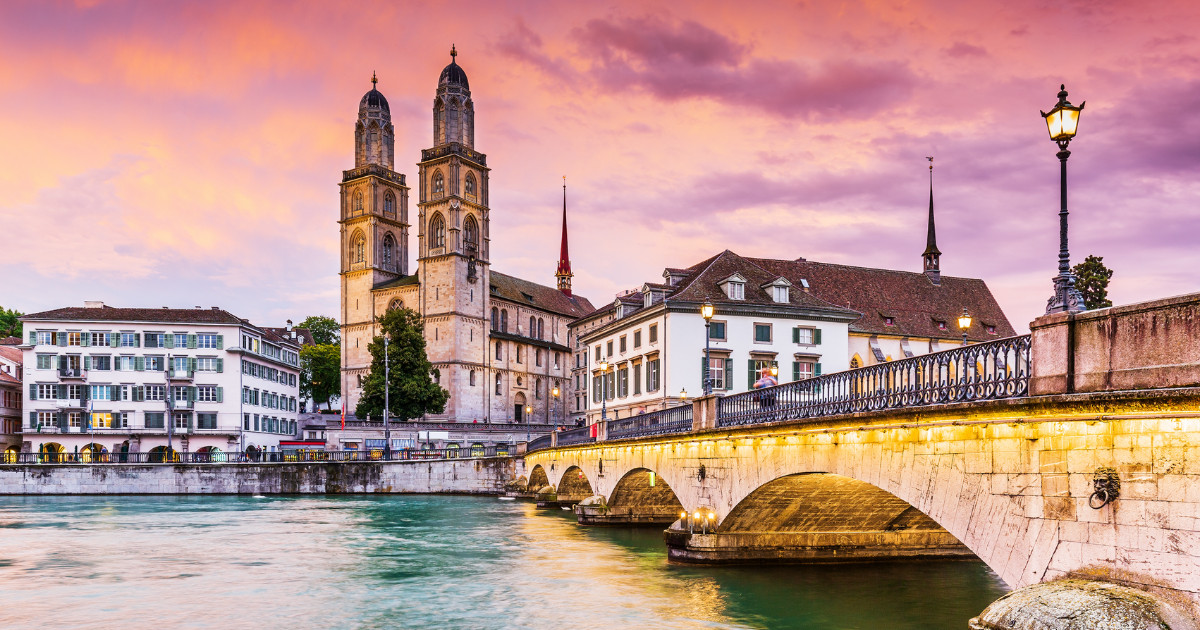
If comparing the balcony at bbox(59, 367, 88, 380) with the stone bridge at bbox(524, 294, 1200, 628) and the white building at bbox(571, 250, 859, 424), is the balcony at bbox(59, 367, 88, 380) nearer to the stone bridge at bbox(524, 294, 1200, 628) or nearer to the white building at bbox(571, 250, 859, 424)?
the white building at bbox(571, 250, 859, 424)

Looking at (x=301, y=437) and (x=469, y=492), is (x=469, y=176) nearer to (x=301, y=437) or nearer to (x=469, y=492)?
(x=301, y=437)

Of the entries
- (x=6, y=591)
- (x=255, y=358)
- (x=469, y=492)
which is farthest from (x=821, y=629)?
(x=255, y=358)

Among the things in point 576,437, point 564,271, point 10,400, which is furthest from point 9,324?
point 576,437

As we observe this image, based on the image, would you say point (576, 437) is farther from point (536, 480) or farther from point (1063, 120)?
point (1063, 120)

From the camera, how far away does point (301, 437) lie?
99.6 metres

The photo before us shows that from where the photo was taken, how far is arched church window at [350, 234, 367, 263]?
10588cm

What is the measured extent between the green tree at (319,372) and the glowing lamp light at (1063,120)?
10828cm

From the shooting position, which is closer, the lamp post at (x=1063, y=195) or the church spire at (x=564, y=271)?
the lamp post at (x=1063, y=195)

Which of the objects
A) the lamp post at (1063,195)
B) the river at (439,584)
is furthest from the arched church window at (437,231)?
the lamp post at (1063,195)

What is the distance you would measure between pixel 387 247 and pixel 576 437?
7051 cm

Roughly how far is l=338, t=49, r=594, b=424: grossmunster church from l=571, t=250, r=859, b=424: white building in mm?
44109

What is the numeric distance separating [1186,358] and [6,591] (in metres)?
24.2

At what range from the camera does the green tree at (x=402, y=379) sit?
A: 79.1 meters

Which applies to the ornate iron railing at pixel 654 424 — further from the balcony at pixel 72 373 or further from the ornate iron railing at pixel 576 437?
the balcony at pixel 72 373
